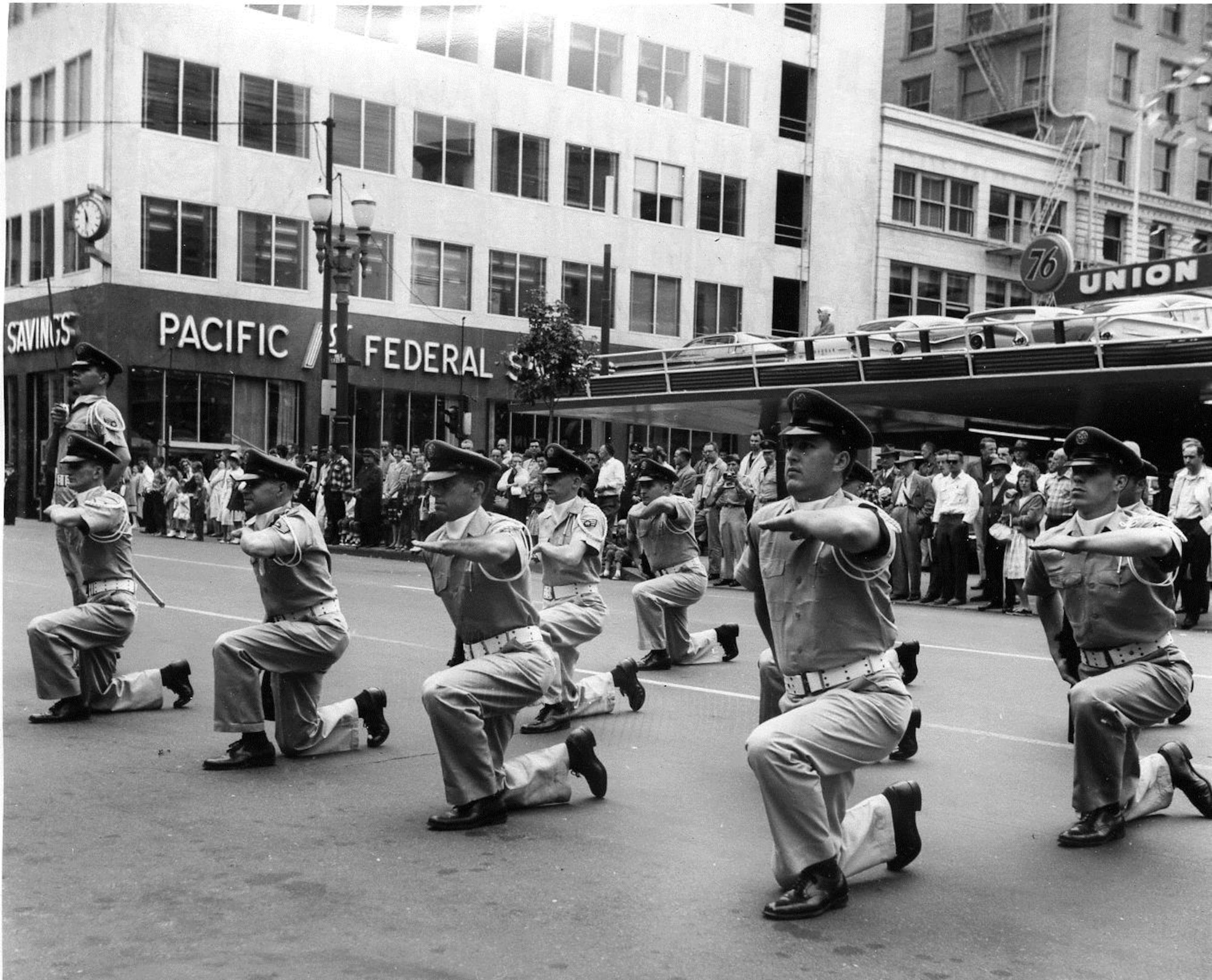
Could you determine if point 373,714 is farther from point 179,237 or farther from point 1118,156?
point 1118,156

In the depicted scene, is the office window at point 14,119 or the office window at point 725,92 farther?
the office window at point 725,92

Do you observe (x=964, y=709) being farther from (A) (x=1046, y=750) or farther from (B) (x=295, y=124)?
(B) (x=295, y=124)

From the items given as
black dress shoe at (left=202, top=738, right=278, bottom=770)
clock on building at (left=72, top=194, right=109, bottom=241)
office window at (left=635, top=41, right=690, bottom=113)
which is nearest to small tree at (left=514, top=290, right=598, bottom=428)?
office window at (left=635, top=41, right=690, bottom=113)

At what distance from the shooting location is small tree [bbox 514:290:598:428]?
3117 cm

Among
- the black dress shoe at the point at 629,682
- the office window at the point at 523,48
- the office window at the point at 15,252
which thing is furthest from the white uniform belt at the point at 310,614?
the office window at the point at 15,252

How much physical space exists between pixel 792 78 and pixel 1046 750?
119ft

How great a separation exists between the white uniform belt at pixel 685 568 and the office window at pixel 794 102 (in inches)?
1271

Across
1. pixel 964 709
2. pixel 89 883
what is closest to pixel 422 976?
pixel 89 883

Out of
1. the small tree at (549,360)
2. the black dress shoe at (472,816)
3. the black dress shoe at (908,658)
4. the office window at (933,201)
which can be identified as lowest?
the black dress shoe at (472,816)

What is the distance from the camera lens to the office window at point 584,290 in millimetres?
38125

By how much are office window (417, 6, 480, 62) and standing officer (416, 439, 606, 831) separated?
3088 centimetres

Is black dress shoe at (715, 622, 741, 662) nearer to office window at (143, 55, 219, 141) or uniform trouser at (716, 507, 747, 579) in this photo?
uniform trouser at (716, 507, 747, 579)

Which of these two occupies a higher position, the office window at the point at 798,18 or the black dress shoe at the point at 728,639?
the office window at the point at 798,18

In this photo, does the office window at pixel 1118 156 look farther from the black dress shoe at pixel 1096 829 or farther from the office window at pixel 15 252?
the black dress shoe at pixel 1096 829
